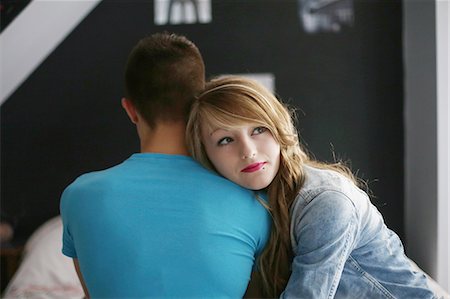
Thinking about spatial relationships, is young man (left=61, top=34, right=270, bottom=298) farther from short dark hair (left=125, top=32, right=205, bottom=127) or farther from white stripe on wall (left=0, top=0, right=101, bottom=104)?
white stripe on wall (left=0, top=0, right=101, bottom=104)

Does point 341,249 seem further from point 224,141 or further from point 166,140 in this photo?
point 166,140

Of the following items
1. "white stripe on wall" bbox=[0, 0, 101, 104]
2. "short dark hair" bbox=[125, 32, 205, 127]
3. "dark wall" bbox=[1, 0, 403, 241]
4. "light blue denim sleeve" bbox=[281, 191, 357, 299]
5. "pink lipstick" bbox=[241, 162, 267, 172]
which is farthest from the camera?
"dark wall" bbox=[1, 0, 403, 241]

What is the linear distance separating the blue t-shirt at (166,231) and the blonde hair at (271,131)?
4cm

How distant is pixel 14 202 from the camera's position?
300 cm

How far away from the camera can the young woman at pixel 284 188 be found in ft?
3.48

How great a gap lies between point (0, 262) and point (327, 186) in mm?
2164

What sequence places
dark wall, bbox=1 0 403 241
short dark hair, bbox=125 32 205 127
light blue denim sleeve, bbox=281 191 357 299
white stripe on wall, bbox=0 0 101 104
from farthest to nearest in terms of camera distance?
dark wall, bbox=1 0 403 241
white stripe on wall, bbox=0 0 101 104
short dark hair, bbox=125 32 205 127
light blue denim sleeve, bbox=281 191 357 299

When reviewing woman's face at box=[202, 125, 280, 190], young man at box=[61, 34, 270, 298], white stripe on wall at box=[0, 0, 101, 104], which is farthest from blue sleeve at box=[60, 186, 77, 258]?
white stripe on wall at box=[0, 0, 101, 104]

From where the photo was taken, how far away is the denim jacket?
102cm

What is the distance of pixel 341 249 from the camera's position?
40.4 inches

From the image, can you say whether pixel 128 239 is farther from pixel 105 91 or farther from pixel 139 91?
pixel 105 91

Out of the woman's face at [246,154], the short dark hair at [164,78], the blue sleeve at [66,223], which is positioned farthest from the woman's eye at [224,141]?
the blue sleeve at [66,223]

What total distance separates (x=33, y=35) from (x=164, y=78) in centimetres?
165

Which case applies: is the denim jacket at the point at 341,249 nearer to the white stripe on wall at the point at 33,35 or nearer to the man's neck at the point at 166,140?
the man's neck at the point at 166,140
